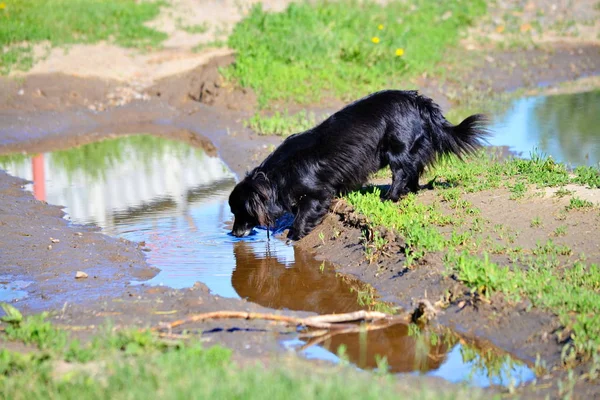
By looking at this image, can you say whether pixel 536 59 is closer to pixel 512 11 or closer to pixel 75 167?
pixel 512 11

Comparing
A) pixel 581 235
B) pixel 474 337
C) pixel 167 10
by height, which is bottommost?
pixel 474 337

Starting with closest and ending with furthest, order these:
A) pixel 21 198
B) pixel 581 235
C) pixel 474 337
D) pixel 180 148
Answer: pixel 474 337 → pixel 581 235 → pixel 21 198 → pixel 180 148

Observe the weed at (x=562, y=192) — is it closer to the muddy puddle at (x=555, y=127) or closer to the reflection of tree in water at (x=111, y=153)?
the muddy puddle at (x=555, y=127)

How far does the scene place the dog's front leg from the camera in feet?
25.8

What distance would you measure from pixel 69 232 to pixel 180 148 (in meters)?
4.39

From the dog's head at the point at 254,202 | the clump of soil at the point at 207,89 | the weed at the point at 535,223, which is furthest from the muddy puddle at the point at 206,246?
the weed at the point at 535,223

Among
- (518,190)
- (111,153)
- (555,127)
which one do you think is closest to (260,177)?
(518,190)

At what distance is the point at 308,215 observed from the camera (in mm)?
7855

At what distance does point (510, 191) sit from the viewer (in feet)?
24.7

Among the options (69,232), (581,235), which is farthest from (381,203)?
(69,232)

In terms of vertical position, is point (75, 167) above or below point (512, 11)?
below

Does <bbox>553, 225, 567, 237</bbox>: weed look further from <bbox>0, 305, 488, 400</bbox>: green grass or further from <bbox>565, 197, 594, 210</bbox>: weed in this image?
<bbox>0, 305, 488, 400</bbox>: green grass

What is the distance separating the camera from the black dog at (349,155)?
7.80 metres

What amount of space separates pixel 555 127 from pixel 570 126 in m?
0.25
